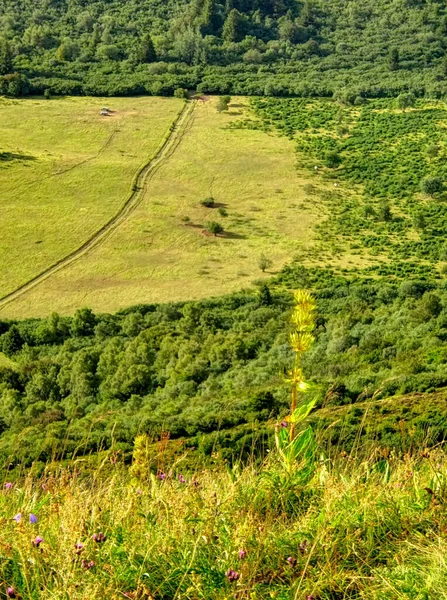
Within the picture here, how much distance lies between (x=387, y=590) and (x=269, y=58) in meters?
91.1

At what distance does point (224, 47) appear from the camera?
299 ft

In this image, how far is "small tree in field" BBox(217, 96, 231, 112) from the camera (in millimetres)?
73350

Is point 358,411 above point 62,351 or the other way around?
above

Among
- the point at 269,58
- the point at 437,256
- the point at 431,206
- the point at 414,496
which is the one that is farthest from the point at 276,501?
the point at 269,58

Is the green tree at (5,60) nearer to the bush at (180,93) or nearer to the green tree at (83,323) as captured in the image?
the bush at (180,93)

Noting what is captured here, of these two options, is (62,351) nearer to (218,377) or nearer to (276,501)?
(218,377)

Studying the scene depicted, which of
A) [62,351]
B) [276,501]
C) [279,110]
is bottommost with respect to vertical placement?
[62,351]

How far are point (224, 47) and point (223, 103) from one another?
21.0 m

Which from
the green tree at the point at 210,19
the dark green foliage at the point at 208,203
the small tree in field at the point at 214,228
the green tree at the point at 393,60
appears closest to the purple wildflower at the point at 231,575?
the small tree in field at the point at 214,228

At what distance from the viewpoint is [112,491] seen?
5320 mm

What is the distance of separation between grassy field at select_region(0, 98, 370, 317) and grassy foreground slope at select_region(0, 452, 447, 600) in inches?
1360

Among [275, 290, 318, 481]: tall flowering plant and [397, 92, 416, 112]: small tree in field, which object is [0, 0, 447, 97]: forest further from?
[275, 290, 318, 481]: tall flowering plant

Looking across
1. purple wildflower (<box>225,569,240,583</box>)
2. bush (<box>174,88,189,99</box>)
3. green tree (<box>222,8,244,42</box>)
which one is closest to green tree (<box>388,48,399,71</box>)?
green tree (<box>222,8,244,42</box>)

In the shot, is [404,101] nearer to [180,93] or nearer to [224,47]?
[180,93]
